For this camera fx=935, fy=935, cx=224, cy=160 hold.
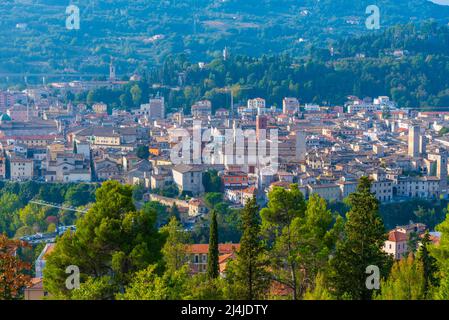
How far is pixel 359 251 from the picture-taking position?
21.1 feet

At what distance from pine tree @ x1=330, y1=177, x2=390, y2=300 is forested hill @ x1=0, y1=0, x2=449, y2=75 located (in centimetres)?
3431

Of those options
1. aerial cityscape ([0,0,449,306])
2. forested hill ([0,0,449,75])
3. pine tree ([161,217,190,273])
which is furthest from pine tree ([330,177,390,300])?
forested hill ([0,0,449,75])

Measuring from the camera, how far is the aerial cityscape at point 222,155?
251 inches

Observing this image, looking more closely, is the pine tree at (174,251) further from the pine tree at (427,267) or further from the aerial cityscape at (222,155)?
the pine tree at (427,267)

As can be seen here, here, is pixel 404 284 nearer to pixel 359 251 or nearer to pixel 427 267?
pixel 359 251

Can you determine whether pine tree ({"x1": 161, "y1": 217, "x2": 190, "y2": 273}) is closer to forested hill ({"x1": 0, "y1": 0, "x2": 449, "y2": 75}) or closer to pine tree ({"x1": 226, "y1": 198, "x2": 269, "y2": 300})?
pine tree ({"x1": 226, "y1": 198, "x2": 269, "y2": 300})

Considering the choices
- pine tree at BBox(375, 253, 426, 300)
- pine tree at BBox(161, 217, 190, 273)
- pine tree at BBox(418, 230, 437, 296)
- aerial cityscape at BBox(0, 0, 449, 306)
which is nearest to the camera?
pine tree at BBox(375, 253, 426, 300)

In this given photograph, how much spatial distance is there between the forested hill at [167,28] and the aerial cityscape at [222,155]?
0.51 ft

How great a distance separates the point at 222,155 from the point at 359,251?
13908 mm

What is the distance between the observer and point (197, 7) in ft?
186

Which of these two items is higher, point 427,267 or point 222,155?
point 427,267

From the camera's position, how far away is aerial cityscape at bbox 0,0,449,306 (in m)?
6.37

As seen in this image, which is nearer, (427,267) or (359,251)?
(359,251)

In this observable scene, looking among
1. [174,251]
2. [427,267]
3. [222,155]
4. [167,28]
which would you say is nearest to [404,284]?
[427,267]
